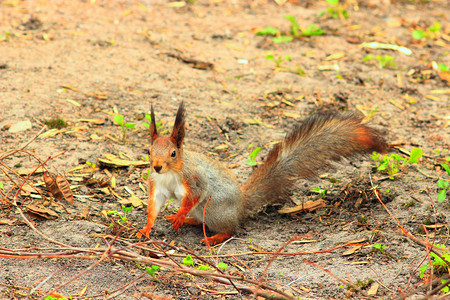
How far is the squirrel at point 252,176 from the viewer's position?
10.3ft

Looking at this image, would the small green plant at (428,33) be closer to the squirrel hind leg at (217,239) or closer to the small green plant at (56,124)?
the squirrel hind leg at (217,239)

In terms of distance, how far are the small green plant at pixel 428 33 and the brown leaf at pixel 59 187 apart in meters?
4.73

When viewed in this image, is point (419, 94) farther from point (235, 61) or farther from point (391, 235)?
point (391, 235)

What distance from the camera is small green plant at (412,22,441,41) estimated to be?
243 inches

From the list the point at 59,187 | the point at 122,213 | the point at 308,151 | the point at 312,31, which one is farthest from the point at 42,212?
the point at 312,31

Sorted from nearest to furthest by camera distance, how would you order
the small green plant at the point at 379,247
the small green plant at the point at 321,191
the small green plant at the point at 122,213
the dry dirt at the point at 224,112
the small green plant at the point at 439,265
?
the small green plant at the point at 439,265, the dry dirt at the point at 224,112, the small green plant at the point at 379,247, the small green plant at the point at 122,213, the small green plant at the point at 321,191

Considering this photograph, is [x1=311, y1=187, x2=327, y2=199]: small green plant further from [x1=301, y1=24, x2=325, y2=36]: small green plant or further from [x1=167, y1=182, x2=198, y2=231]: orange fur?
[x1=301, y1=24, x2=325, y2=36]: small green plant

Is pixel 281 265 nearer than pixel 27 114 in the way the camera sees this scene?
Yes

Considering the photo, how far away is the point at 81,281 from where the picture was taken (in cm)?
256

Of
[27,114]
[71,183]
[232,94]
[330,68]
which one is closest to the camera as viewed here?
[71,183]

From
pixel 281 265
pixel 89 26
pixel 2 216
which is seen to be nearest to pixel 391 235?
pixel 281 265

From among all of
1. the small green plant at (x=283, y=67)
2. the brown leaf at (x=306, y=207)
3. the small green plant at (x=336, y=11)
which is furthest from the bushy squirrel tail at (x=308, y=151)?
the small green plant at (x=336, y=11)

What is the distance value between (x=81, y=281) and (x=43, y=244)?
44cm

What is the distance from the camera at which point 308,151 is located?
344 cm
